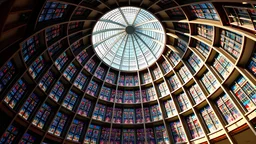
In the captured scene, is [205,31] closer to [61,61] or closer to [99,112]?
[61,61]

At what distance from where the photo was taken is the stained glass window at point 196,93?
2338 centimetres

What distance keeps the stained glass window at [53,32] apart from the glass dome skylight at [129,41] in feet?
26.2

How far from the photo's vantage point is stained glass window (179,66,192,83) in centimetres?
2497

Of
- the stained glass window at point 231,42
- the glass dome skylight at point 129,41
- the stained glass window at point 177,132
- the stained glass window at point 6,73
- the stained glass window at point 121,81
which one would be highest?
the glass dome skylight at point 129,41

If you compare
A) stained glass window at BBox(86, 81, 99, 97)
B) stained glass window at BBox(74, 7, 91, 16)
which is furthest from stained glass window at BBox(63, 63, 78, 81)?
stained glass window at BBox(74, 7, 91, 16)

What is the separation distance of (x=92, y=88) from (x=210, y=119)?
1657 cm

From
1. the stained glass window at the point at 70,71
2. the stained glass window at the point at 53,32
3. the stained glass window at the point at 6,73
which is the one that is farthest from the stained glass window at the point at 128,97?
the stained glass window at the point at 6,73

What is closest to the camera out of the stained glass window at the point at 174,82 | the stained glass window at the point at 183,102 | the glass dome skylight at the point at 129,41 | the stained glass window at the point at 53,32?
the stained glass window at the point at 53,32

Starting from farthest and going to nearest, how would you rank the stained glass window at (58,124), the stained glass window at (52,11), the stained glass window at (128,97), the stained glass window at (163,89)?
1. the stained glass window at (128,97)
2. the stained glass window at (163,89)
3. the stained glass window at (58,124)
4. the stained glass window at (52,11)

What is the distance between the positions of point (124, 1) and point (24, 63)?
12.6 metres

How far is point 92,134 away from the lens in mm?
25703

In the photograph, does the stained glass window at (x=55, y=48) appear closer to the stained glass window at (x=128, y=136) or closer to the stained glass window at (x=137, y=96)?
the stained glass window at (x=137, y=96)

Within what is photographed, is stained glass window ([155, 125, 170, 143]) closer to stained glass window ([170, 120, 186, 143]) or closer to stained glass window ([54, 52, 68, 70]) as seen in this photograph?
stained glass window ([170, 120, 186, 143])

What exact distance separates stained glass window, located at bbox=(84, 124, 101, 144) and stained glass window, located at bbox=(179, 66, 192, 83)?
13586mm
